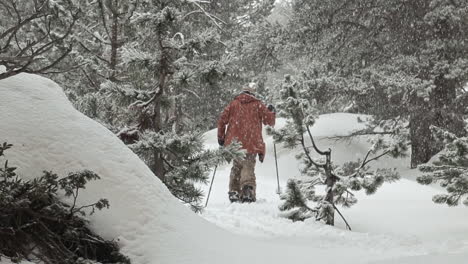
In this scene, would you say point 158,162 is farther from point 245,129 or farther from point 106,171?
point 245,129

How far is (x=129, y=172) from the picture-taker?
3.06 metres

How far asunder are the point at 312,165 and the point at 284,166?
658 cm

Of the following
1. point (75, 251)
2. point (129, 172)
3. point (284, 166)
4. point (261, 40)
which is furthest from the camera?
point (284, 166)

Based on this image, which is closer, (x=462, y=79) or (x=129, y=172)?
(x=129, y=172)

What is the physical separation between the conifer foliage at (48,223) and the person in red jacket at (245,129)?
550 centimetres

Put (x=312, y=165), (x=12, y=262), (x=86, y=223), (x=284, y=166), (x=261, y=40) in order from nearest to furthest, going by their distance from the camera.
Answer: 1. (x=12, y=262)
2. (x=86, y=223)
3. (x=312, y=165)
4. (x=261, y=40)
5. (x=284, y=166)

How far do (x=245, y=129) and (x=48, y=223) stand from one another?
594 cm

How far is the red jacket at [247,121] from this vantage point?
8320 millimetres

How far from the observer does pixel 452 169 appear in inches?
215

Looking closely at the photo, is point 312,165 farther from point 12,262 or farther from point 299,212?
point 12,262

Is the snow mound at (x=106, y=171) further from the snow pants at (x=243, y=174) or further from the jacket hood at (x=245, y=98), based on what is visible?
the jacket hood at (x=245, y=98)

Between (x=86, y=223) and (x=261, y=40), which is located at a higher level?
(x=261, y=40)

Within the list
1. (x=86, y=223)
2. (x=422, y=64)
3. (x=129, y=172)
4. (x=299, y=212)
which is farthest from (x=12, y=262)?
(x=422, y=64)

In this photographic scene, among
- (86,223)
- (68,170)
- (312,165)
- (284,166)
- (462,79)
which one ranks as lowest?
(86,223)
